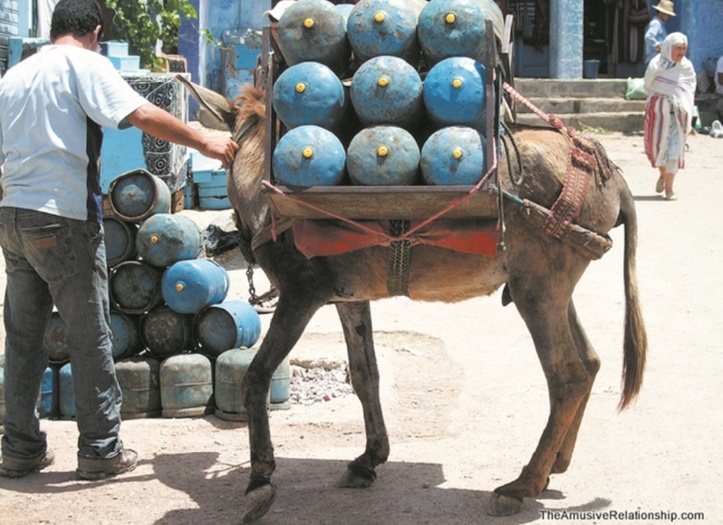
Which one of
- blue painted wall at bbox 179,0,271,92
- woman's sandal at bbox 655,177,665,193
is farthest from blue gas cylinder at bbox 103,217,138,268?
blue painted wall at bbox 179,0,271,92

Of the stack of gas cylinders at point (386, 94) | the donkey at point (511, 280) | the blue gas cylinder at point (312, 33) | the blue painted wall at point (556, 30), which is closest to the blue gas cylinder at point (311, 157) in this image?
the stack of gas cylinders at point (386, 94)

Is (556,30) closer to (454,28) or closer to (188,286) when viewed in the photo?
(188,286)

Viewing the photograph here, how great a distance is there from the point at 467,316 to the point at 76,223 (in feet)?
12.7

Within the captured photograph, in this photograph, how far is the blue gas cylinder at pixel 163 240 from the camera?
18.4 ft

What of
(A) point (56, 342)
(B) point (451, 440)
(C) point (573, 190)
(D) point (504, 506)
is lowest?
(B) point (451, 440)

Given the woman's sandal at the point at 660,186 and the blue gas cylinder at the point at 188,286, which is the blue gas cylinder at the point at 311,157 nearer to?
the blue gas cylinder at the point at 188,286

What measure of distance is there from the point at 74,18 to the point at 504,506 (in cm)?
291

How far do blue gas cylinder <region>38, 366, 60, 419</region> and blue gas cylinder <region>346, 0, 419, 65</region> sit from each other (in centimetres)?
289

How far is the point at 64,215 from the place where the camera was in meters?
4.32

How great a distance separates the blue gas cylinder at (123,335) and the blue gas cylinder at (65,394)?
0.94 feet

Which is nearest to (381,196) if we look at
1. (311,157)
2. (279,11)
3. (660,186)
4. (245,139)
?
(311,157)

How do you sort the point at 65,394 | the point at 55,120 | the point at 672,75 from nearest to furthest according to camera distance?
the point at 55,120
the point at 65,394
the point at 672,75

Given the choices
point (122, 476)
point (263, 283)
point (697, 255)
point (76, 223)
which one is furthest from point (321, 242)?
point (697, 255)

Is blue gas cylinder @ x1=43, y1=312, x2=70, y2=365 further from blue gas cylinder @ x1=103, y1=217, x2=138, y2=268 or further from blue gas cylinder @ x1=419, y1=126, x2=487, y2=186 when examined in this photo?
blue gas cylinder @ x1=419, y1=126, x2=487, y2=186
